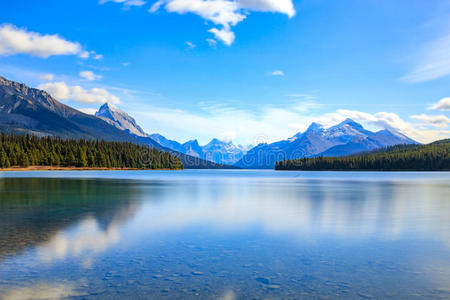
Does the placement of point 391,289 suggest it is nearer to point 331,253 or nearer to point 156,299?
point 331,253

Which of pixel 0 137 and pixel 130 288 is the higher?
pixel 0 137

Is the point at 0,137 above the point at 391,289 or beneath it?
above

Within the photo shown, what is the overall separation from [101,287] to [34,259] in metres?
5.04

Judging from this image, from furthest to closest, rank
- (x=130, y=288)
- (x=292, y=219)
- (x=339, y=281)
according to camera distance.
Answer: (x=292, y=219) → (x=339, y=281) → (x=130, y=288)

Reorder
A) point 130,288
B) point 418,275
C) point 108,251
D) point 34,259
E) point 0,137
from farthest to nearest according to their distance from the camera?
point 0,137
point 108,251
point 34,259
point 418,275
point 130,288

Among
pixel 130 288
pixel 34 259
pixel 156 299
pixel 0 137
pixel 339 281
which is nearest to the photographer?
pixel 156 299

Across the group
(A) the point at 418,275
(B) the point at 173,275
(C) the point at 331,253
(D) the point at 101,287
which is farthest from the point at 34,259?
(A) the point at 418,275

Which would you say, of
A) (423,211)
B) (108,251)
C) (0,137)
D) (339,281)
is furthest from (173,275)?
(0,137)

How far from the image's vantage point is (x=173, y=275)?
12.7 metres

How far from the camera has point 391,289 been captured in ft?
37.3

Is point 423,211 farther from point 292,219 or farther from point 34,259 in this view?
point 34,259

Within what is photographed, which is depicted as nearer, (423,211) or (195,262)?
(195,262)

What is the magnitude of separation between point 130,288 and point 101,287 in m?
0.97

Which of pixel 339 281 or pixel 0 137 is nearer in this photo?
pixel 339 281
